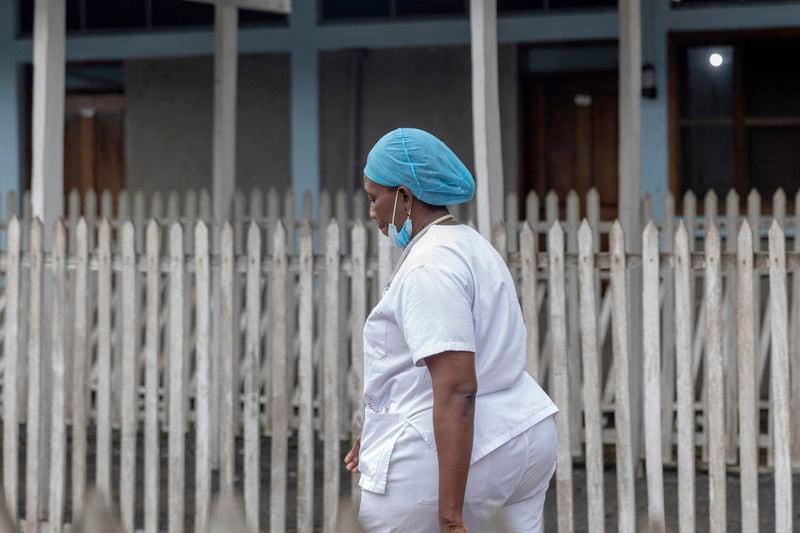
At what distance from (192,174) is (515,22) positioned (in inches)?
111

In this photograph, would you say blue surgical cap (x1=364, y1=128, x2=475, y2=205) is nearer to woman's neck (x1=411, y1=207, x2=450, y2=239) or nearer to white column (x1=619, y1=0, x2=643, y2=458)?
woman's neck (x1=411, y1=207, x2=450, y2=239)

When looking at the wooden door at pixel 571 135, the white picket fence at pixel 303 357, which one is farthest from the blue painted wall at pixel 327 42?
the white picket fence at pixel 303 357

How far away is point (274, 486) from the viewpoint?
212 inches

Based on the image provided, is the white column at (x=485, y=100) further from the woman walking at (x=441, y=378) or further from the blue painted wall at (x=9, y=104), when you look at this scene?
the blue painted wall at (x=9, y=104)

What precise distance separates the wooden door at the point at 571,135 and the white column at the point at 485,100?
12.4ft

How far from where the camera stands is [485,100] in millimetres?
5500

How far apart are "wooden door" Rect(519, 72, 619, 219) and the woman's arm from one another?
22.0 ft

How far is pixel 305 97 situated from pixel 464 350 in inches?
277

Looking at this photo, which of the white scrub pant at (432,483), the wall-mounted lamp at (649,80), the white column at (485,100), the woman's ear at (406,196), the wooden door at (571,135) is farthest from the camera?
the wooden door at (571,135)

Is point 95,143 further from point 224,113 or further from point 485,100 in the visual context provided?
point 485,100

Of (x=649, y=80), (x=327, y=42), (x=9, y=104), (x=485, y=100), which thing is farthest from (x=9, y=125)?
(x=485, y=100)

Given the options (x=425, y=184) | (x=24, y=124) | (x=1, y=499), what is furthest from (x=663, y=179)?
(x=1, y=499)

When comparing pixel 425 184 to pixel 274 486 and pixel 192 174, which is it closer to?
pixel 274 486

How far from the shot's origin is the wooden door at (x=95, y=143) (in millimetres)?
10234
